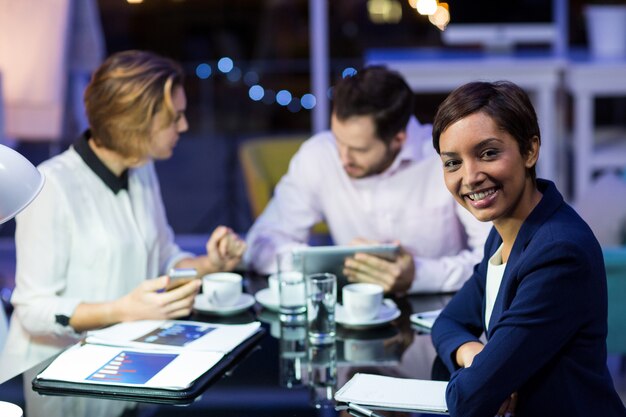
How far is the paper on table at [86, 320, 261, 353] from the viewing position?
1858 millimetres

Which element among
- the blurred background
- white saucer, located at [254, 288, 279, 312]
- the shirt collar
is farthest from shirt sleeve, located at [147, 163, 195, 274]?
the blurred background

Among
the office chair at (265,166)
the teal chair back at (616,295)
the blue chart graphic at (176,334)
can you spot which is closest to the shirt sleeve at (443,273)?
the teal chair back at (616,295)

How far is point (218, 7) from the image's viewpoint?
633 centimetres

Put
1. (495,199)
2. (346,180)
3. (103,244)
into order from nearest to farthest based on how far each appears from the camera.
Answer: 1. (495,199)
2. (103,244)
3. (346,180)

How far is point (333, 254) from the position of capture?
2.17 m

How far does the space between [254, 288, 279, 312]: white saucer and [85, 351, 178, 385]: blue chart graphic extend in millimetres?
443

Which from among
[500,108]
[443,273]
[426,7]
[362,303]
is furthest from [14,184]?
[426,7]

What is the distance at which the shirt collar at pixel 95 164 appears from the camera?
2.36 meters

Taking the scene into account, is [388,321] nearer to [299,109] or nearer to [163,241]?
[163,241]

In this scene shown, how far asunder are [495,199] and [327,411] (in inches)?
17.9

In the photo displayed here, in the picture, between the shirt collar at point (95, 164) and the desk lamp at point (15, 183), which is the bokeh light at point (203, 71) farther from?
the desk lamp at point (15, 183)

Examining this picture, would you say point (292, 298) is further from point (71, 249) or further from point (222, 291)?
point (71, 249)

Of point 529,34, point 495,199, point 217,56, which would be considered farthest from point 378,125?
point 217,56

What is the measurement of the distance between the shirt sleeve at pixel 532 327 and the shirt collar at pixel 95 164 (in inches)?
48.7
